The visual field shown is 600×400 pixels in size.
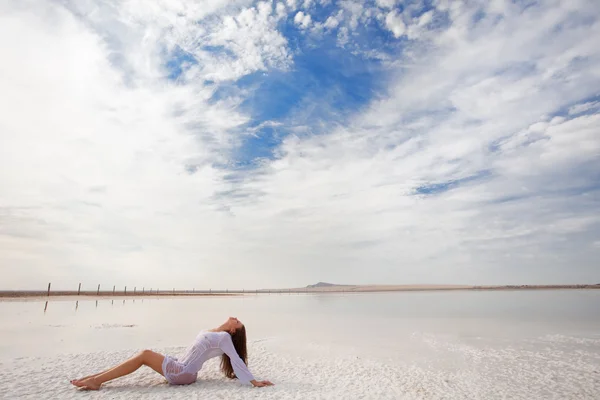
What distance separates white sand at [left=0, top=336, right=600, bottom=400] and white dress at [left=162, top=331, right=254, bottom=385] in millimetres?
221

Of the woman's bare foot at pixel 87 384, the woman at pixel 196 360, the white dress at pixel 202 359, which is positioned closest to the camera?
the woman's bare foot at pixel 87 384

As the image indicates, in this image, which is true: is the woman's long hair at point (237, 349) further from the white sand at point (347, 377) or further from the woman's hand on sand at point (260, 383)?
the woman's hand on sand at point (260, 383)

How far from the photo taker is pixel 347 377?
28.6ft

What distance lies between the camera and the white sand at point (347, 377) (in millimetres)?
7262

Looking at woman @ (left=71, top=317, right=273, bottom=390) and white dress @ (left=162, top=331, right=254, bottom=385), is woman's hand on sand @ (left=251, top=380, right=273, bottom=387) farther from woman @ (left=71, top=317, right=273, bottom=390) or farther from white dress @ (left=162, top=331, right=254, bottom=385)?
white dress @ (left=162, top=331, right=254, bottom=385)

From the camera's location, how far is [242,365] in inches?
309

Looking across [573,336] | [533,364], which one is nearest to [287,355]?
[533,364]

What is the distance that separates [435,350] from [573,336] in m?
7.48

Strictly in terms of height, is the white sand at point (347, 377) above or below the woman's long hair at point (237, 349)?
below

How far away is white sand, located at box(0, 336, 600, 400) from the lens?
726 cm

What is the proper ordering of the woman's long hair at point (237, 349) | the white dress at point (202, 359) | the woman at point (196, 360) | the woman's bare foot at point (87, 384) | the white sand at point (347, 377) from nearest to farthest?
the woman's bare foot at point (87, 384) < the white sand at point (347, 377) < the woman at point (196, 360) < the white dress at point (202, 359) < the woman's long hair at point (237, 349)

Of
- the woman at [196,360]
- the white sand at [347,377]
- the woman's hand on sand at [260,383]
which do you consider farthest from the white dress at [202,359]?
the white sand at [347,377]

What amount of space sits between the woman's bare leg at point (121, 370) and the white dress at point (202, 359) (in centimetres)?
20

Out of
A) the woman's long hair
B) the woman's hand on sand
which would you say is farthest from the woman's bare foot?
the woman's hand on sand
